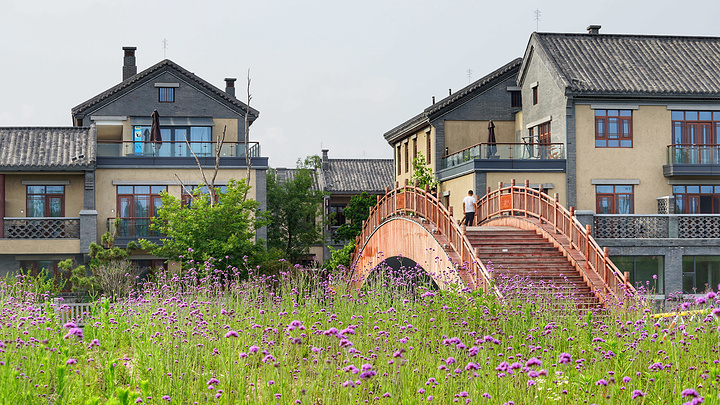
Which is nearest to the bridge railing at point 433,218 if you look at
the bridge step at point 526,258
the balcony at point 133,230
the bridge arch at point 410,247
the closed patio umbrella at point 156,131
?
the bridge arch at point 410,247

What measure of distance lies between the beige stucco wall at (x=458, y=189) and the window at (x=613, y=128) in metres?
5.38

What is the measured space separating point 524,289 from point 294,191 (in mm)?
31464

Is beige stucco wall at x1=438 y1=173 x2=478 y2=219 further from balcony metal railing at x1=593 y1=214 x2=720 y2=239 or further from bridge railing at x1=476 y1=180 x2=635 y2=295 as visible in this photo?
bridge railing at x1=476 y1=180 x2=635 y2=295

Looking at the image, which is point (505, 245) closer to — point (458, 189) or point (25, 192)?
point (458, 189)

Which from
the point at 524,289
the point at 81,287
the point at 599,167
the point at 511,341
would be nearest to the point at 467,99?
the point at 599,167

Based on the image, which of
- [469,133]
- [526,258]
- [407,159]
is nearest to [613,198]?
[469,133]

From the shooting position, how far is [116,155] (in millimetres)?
32031

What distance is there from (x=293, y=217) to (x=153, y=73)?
1133 centimetres

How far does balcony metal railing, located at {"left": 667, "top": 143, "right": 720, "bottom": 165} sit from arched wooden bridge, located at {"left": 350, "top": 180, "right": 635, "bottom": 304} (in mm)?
10586

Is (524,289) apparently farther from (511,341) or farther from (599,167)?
(599,167)

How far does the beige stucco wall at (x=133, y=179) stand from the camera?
31.8m

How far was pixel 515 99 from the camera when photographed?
38125 millimetres

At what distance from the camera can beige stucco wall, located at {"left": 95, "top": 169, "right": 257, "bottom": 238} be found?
31766 millimetres

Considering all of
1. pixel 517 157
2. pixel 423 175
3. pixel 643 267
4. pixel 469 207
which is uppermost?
pixel 517 157
